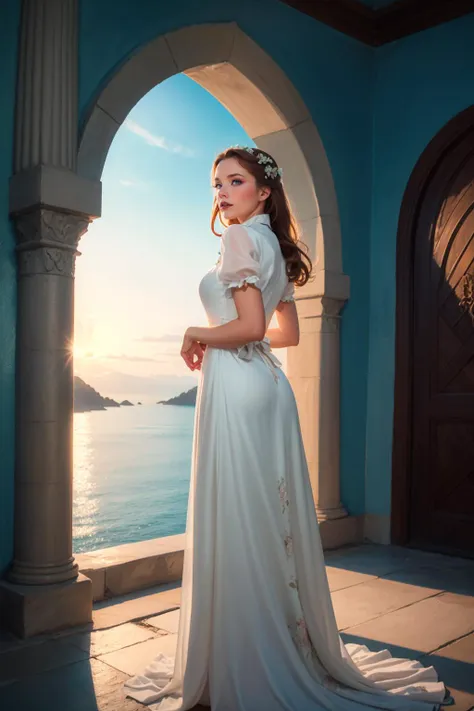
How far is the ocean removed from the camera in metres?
8.84

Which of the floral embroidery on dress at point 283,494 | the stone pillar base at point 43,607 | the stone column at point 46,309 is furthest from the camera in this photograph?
the stone column at point 46,309

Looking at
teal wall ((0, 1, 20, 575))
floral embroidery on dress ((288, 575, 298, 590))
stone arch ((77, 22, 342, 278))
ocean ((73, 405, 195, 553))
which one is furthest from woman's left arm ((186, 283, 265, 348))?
ocean ((73, 405, 195, 553))

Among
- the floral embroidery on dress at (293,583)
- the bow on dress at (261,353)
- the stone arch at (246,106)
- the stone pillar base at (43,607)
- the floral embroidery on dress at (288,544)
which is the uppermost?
the stone arch at (246,106)

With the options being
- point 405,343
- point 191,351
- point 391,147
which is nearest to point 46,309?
point 191,351

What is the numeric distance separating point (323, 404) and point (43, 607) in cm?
226

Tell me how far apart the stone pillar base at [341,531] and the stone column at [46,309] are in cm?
183

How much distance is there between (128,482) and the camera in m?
12.1

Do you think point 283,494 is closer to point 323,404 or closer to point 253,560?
point 253,560

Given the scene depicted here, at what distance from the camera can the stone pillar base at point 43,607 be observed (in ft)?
9.27

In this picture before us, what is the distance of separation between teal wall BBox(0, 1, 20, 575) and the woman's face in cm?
119

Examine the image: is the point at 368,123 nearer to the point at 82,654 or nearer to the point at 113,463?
the point at 82,654

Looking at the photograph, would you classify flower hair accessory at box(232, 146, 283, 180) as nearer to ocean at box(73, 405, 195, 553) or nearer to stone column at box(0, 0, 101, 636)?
stone column at box(0, 0, 101, 636)

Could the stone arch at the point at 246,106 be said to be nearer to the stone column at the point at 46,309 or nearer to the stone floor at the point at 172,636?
the stone column at the point at 46,309

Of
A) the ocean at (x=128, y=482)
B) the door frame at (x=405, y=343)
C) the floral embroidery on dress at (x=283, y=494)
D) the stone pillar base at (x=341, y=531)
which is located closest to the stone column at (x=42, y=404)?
the floral embroidery on dress at (x=283, y=494)
